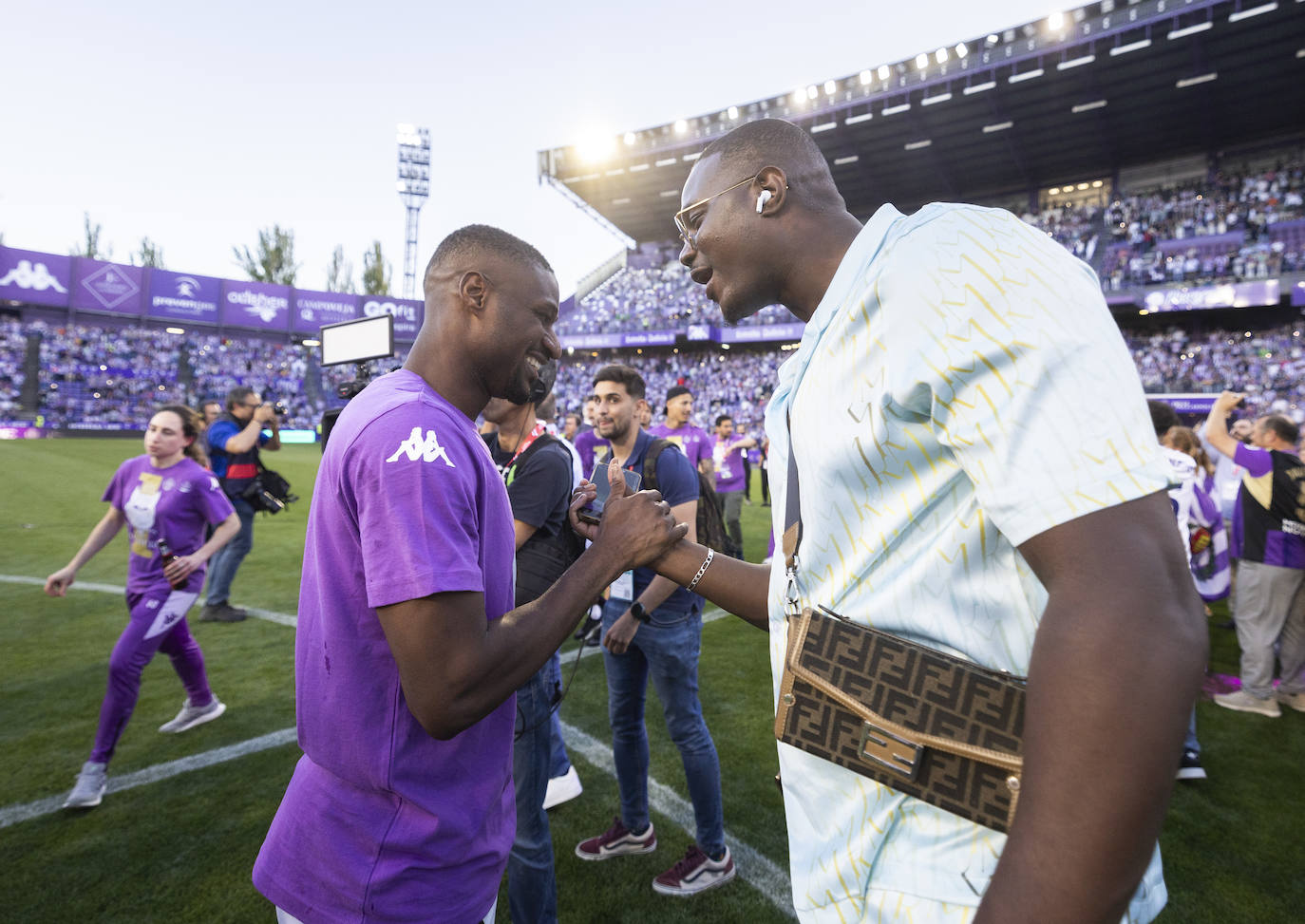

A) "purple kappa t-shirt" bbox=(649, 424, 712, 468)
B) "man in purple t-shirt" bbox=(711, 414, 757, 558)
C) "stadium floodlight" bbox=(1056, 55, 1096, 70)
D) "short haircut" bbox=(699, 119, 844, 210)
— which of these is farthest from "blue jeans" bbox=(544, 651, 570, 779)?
"stadium floodlight" bbox=(1056, 55, 1096, 70)

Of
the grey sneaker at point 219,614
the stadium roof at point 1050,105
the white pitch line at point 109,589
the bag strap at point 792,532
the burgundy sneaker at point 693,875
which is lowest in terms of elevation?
the white pitch line at point 109,589

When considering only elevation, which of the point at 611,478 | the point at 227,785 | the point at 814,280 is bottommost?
the point at 227,785

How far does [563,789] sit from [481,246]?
344 cm

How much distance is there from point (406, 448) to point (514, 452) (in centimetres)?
221

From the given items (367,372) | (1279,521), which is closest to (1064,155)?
(1279,521)

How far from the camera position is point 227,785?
4086mm

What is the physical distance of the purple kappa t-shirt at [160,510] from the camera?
4480 millimetres

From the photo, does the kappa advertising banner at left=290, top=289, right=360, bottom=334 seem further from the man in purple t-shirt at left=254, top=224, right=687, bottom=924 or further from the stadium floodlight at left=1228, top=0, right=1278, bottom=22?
the man in purple t-shirt at left=254, top=224, right=687, bottom=924

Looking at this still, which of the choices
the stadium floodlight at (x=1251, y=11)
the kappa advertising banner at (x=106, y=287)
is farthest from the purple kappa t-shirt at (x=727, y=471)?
the kappa advertising banner at (x=106, y=287)

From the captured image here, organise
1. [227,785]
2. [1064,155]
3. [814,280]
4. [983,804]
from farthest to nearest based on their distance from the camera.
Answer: [1064,155], [227,785], [814,280], [983,804]

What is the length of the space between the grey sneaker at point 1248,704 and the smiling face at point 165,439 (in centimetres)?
877

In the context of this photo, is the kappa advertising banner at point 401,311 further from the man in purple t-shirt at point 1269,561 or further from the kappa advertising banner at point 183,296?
the man in purple t-shirt at point 1269,561

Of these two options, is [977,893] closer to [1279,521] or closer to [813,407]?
[813,407]

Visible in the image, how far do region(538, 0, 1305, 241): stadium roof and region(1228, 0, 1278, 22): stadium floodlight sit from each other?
0.05 m
